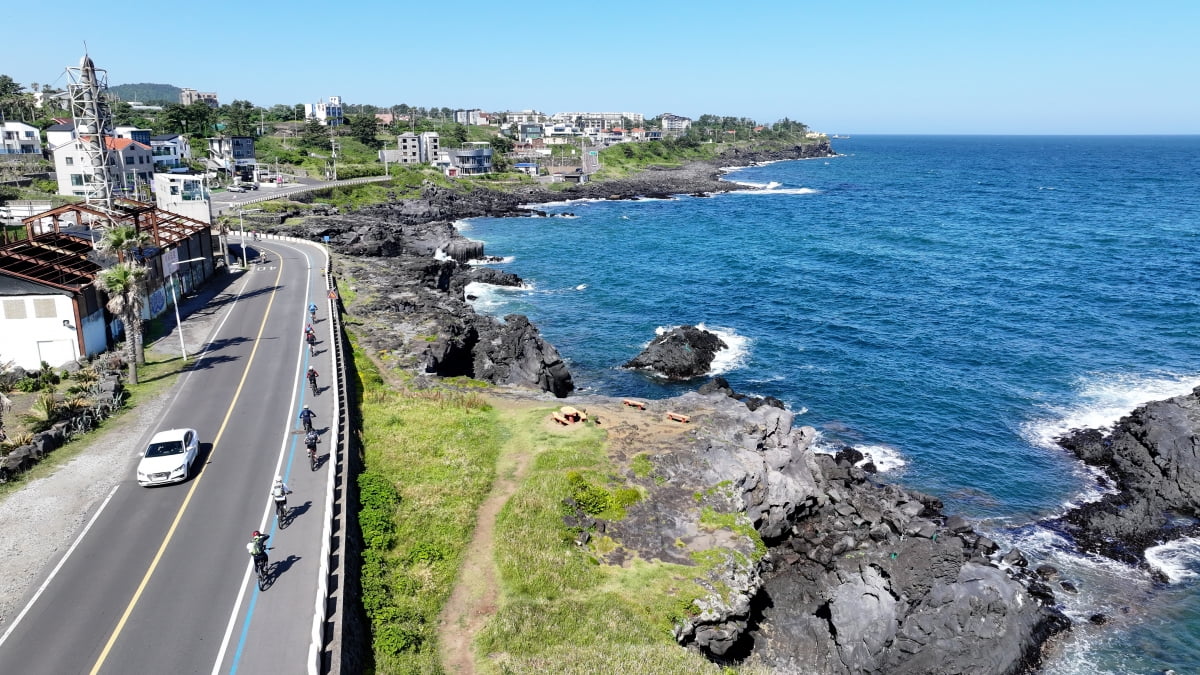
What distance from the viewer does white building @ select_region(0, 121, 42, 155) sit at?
11400cm

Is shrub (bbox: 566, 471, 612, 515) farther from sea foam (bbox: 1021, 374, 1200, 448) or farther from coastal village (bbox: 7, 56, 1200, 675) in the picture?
sea foam (bbox: 1021, 374, 1200, 448)

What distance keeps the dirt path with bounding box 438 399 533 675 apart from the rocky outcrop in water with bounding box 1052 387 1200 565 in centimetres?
3093

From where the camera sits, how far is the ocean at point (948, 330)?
122 ft

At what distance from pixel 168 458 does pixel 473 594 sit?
14189mm

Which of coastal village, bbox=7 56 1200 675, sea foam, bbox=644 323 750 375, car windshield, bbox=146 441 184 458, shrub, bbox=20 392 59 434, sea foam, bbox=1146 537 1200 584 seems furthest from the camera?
sea foam, bbox=644 323 750 375

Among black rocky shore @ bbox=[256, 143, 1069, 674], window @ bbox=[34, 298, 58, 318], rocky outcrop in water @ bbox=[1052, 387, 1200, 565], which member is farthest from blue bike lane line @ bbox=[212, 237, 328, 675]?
rocky outcrop in water @ bbox=[1052, 387, 1200, 565]

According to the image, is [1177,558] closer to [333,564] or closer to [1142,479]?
[1142,479]

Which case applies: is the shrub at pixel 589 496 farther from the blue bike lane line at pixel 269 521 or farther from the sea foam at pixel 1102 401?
the sea foam at pixel 1102 401

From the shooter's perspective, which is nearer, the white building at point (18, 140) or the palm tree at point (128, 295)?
the palm tree at point (128, 295)

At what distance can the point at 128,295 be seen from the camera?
37594 mm


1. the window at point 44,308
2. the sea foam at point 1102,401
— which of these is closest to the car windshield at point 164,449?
the window at point 44,308

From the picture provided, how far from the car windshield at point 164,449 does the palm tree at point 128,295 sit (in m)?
12.5

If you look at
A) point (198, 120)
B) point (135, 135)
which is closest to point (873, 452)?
point (135, 135)

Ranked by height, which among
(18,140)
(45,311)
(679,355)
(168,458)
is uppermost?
(18,140)
